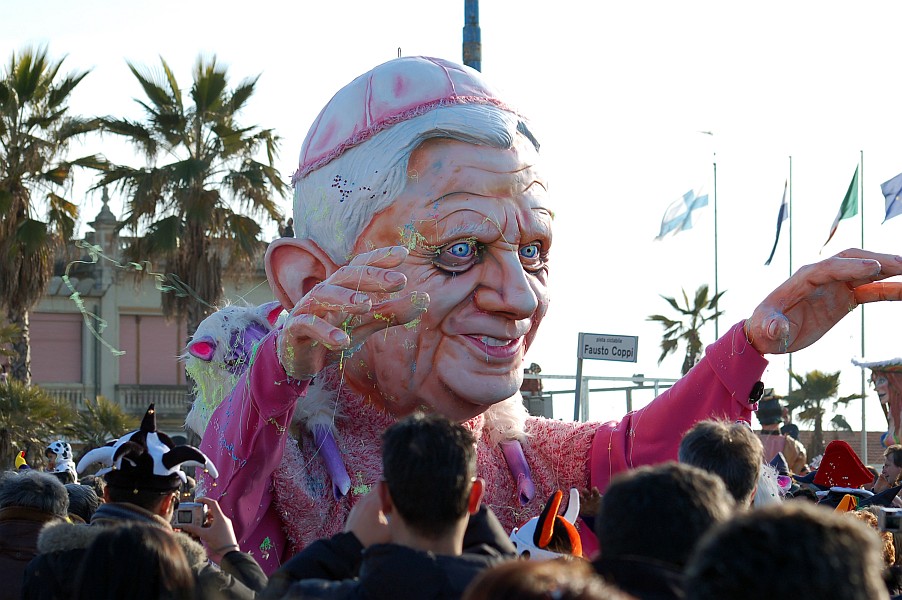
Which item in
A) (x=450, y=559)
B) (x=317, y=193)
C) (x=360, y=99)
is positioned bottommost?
(x=450, y=559)

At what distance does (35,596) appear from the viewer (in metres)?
3.06

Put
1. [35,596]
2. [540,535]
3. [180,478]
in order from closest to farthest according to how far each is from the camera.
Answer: [35,596] < [180,478] < [540,535]

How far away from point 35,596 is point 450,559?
3.52 feet

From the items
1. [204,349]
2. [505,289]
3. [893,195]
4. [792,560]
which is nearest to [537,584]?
[792,560]

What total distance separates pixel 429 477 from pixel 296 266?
2.35m

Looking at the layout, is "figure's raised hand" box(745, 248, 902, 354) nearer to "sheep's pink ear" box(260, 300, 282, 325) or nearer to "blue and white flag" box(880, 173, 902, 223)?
"sheep's pink ear" box(260, 300, 282, 325)

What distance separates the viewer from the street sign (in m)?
8.20

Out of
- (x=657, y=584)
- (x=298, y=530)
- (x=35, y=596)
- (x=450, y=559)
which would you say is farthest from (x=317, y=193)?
(x=657, y=584)

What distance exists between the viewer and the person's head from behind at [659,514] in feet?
8.14

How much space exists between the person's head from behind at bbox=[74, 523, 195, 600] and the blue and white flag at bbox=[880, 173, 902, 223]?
13.0 meters

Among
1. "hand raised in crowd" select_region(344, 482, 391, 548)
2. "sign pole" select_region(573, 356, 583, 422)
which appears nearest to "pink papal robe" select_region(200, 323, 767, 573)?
"hand raised in crowd" select_region(344, 482, 391, 548)

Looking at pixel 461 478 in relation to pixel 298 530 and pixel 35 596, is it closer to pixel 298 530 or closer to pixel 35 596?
pixel 35 596

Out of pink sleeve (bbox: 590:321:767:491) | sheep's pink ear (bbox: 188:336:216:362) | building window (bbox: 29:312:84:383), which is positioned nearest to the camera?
pink sleeve (bbox: 590:321:767:491)

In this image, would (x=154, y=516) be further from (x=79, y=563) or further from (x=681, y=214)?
(x=681, y=214)
